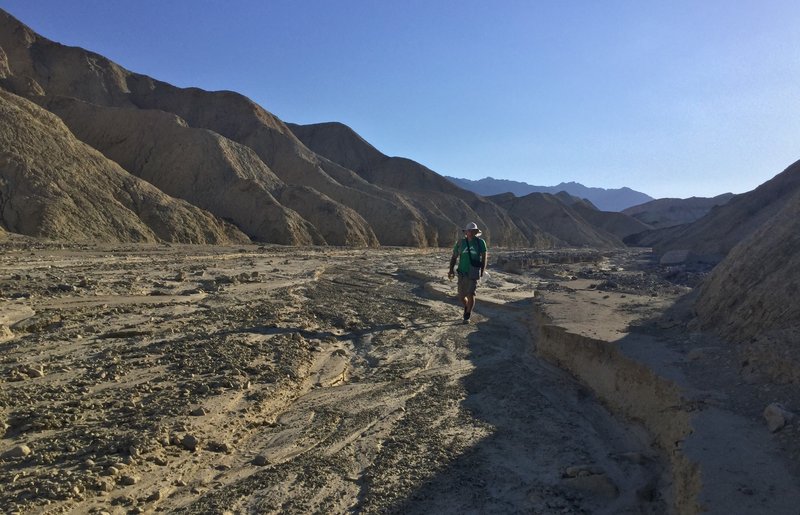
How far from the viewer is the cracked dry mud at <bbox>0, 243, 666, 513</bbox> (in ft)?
11.7

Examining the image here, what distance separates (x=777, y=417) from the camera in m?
4.02

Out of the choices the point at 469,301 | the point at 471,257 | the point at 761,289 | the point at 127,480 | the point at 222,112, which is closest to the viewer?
the point at 127,480

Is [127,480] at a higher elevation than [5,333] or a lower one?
lower

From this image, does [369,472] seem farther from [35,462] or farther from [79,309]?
[79,309]

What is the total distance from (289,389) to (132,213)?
22294 millimetres

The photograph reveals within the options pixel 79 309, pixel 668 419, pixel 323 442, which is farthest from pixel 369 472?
pixel 79 309

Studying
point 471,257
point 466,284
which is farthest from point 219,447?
point 466,284

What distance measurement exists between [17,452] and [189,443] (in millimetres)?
1046

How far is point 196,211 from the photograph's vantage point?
2872 cm

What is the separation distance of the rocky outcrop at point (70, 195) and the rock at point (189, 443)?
19.8 m

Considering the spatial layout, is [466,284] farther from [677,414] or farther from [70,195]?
[70,195]

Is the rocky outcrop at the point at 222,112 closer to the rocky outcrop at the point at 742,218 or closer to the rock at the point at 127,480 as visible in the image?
the rocky outcrop at the point at 742,218

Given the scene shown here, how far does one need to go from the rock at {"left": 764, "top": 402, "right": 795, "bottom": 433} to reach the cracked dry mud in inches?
35.7

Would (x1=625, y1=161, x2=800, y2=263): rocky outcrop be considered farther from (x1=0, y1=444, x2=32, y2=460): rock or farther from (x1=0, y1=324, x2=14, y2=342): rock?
(x1=0, y1=444, x2=32, y2=460): rock
